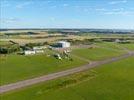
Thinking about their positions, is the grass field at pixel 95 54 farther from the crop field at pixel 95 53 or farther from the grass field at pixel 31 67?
the grass field at pixel 31 67

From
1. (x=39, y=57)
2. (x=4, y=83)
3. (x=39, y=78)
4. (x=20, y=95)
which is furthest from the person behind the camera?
(x=39, y=57)

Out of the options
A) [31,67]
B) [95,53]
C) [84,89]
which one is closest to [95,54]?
[95,53]

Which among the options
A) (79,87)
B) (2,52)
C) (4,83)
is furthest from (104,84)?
(2,52)

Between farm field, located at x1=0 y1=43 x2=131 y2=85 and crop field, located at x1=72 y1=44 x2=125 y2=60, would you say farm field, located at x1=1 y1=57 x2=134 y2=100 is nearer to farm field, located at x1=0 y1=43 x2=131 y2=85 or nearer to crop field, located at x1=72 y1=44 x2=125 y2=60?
farm field, located at x1=0 y1=43 x2=131 y2=85

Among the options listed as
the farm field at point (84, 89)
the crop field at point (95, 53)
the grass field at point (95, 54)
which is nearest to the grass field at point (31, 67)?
the farm field at point (84, 89)

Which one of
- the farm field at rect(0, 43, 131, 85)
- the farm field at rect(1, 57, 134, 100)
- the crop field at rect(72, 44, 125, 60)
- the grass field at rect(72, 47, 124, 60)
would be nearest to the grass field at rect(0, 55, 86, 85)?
the farm field at rect(0, 43, 131, 85)

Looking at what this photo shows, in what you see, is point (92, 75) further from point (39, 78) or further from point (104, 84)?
point (39, 78)
